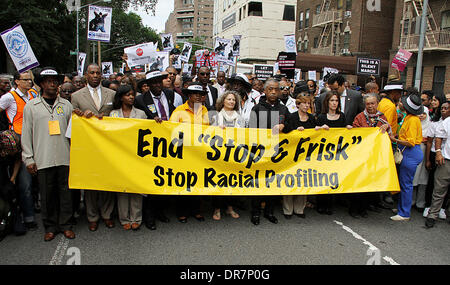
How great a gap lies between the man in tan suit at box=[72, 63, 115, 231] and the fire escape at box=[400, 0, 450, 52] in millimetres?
21337

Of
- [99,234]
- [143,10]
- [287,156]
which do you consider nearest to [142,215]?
[99,234]

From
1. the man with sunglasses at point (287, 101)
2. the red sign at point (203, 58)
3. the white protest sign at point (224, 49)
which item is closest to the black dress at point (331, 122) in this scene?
the man with sunglasses at point (287, 101)

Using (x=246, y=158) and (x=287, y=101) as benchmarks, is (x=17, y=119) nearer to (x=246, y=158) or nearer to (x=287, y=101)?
(x=246, y=158)

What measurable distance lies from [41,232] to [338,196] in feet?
15.5

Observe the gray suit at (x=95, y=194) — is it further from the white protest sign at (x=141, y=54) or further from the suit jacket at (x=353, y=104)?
the white protest sign at (x=141, y=54)

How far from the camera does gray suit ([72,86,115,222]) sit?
507cm

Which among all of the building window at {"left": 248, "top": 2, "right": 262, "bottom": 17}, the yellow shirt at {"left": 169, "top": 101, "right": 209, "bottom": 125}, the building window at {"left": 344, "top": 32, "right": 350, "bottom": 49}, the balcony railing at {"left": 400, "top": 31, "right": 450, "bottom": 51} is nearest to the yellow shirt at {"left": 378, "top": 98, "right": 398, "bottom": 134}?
the yellow shirt at {"left": 169, "top": 101, "right": 209, "bottom": 125}

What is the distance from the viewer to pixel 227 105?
17.6 feet

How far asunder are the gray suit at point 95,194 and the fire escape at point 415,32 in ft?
70.1

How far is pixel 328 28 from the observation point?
35.8 meters

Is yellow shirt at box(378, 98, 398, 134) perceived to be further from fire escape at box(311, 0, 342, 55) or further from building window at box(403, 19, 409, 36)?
fire escape at box(311, 0, 342, 55)

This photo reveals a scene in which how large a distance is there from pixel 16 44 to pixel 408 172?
7071mm
